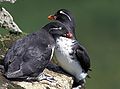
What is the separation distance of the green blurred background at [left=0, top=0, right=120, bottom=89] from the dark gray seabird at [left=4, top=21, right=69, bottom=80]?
7.28 meters

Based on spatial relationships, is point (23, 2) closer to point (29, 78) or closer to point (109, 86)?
point (109, 86)

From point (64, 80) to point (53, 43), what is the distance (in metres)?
0.77

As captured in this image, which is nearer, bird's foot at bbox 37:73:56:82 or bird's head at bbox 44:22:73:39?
bird's foot at bbox 37:73:56:82

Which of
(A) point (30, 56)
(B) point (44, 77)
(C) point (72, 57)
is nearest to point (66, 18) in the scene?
(C) point (72, 57)

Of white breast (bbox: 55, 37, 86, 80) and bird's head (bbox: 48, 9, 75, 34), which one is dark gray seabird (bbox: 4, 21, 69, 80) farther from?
bird's head (bbox: 48, 9, 75, 34)

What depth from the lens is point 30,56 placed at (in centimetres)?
1419

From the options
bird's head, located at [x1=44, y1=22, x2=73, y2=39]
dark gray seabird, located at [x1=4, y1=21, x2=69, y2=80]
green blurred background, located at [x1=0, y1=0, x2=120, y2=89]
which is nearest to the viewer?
dark gray seabird, located at [x1=4, y1=21, x2=69, y2=80]

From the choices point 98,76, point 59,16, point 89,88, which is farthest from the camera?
point 98,76

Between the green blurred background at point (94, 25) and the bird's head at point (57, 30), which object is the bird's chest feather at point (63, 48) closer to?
the bird's head at point (57, 30)

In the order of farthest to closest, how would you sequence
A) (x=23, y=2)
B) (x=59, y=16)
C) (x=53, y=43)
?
1. (x=23, y=2)
2. (x=59, y=16)
3. (x=53, y=43)

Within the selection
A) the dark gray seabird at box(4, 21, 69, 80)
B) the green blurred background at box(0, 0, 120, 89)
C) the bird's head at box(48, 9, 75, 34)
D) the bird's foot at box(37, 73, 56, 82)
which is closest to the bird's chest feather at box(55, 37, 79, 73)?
the dark gray seabird at box(4, 21, 69, 80)

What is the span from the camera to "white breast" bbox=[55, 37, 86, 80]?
50.3 feet

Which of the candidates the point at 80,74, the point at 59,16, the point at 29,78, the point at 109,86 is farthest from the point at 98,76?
the point at 29,78

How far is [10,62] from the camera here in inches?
549
